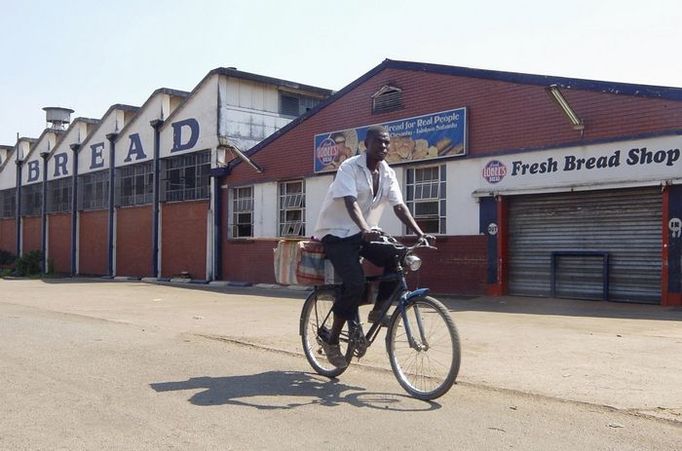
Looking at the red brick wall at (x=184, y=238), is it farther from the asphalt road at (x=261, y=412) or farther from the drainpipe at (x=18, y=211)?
the drainpipe at (x=18, y=211)

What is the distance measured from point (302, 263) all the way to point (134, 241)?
21430 millimetres

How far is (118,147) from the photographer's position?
89.9ft

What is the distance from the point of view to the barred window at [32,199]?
34.2 metres

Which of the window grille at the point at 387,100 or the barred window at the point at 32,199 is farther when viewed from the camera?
the barred window at the point at 32,199

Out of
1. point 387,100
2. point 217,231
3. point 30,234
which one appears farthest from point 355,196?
point 30,234

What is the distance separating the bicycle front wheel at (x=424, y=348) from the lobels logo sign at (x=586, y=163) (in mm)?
8475

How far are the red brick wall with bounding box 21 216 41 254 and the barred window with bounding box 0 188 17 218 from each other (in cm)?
193

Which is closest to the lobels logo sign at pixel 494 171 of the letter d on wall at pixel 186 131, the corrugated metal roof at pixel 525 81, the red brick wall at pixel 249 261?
the corrugated metal roof at pixel 525 81

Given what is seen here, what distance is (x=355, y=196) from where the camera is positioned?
527 cm

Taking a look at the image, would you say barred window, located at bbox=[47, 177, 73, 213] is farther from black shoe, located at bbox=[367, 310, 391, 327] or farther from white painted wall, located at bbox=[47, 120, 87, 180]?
black shoe, located at bbox=[367, 310, 391, 327]

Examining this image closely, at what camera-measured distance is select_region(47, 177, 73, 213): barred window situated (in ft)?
103

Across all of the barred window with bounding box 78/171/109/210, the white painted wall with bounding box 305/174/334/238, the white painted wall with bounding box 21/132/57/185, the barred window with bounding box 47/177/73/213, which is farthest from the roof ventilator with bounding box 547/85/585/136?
the white painted wall with bounding box 21/132/57/185

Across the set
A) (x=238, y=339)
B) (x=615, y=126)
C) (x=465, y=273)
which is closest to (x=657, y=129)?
(x=615, y=126)

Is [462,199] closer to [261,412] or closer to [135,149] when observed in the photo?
[261,412]
